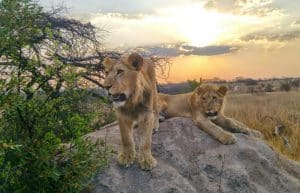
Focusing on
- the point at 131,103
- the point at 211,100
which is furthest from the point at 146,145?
the point at 211,100

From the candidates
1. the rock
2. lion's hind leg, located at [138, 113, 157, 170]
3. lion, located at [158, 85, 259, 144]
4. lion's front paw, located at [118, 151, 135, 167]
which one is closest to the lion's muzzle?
lion's hind leg, located at [138, 113, 157, 170]

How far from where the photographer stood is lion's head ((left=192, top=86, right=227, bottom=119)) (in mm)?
9750

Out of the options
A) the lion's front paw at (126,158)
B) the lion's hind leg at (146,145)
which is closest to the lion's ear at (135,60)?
the lion's hind leg at (146,145)

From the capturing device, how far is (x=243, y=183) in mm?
8797

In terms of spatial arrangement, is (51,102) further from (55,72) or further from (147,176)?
(147,176)

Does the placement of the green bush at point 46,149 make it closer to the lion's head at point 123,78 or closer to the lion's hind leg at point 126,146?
the lion's hind leg at point 126,146

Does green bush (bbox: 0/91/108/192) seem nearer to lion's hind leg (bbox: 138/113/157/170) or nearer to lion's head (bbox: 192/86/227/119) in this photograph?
lion's hind leg (bbox: 138/113/157/170)

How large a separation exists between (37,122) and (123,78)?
1.18 m

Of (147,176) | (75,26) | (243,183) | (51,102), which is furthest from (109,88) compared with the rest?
(75,26)

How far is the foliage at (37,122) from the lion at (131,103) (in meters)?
0.36

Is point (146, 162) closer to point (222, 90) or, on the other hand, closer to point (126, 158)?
point (126, 158)

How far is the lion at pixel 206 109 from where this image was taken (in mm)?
9586

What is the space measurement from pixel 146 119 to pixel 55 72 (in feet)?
4.31

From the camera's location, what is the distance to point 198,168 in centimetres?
882
